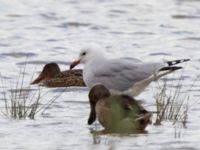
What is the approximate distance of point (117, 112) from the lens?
30.3 ft

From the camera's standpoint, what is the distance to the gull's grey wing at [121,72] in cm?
1251

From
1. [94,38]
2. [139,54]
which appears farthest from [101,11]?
[139,54]

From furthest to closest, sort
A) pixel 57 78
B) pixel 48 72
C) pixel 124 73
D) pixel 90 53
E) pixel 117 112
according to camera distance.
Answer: pixel 48 72, pixel 57 78, pixel 90 53, pixel 124 73, pixel 117 112

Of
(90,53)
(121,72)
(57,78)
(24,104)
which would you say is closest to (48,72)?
(57,78)

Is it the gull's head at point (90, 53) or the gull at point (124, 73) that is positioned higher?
the gull's head at point (90, 53)

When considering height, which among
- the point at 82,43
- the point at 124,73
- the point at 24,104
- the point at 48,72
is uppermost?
the point at 82,43

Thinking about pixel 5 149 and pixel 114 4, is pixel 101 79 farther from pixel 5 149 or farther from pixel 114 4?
pixel 114 4

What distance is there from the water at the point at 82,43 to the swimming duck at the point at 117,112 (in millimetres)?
121

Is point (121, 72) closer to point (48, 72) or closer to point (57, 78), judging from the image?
point (57, 78)

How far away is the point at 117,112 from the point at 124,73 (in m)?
3.35

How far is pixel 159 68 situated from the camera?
41.2 ft

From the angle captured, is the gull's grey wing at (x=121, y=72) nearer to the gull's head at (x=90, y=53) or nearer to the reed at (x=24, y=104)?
the gull's head at (x=90, y=53)

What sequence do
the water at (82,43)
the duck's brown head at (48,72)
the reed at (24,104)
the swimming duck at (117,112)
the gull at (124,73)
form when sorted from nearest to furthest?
the swimming duck at (117,112) → the water at (82,43) → the reed at (24,104) → the gull at (124,73) → the duck's brown head at (48,72)

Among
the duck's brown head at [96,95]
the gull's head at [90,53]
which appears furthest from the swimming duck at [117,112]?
the gull's head at [90,53]
